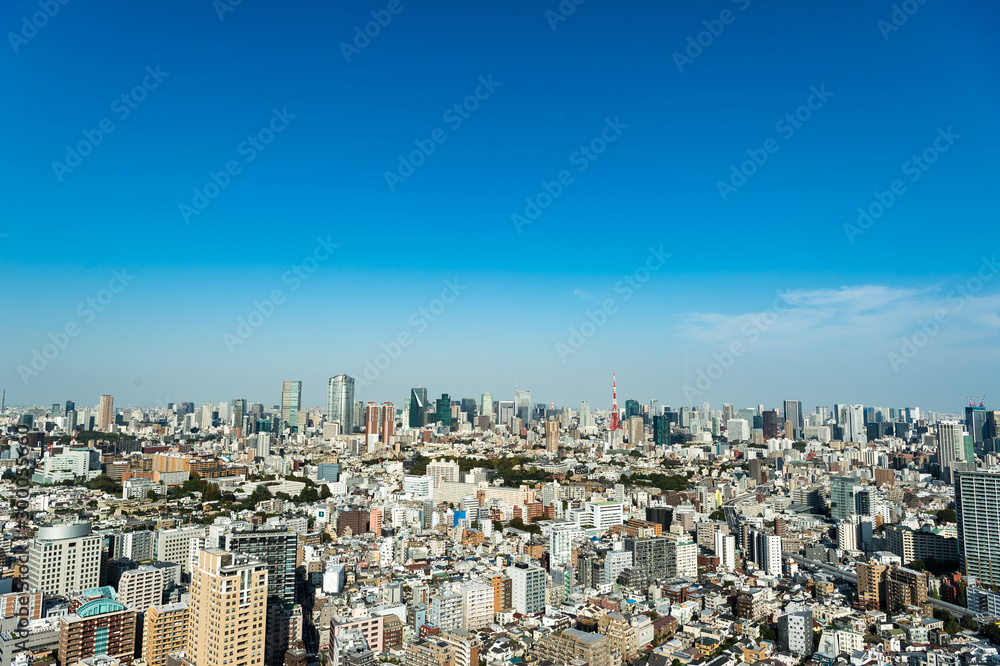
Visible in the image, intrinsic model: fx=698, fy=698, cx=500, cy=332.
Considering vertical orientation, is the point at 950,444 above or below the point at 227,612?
above

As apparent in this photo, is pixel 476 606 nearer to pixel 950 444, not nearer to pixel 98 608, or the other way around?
pixel 98 608

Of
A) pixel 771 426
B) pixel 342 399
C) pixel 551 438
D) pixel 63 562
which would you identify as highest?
pixel 342 399

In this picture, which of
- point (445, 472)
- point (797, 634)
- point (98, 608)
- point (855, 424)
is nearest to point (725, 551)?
point (797, 634)

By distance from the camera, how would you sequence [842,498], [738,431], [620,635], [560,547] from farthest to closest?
[738,431] → [842,498] → [560,547] → [620,635]

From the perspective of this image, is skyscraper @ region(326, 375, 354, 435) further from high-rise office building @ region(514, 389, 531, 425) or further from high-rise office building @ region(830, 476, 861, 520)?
high-rise office building @ region(830, 476, 861, 520)

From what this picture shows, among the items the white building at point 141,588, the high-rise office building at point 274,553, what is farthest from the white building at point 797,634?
the white building at point 141,588

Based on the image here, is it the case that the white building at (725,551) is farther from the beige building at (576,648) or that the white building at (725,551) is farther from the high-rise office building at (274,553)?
the high-rise office building at (274,553)
